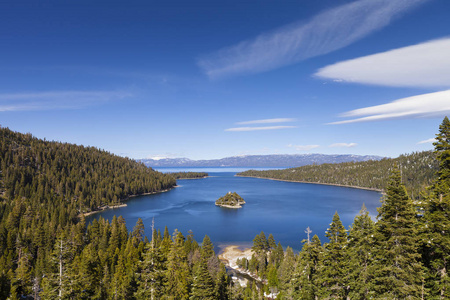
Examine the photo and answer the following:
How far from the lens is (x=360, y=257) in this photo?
2662cm

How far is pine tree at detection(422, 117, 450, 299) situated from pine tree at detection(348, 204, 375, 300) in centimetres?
439

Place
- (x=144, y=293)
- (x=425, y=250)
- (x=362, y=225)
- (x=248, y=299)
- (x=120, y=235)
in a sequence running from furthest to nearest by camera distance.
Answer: (x=120, y=235) → (x=248, y=299) → (x=362, y=225) → (x=144, y=293) → (x=425, y=250)

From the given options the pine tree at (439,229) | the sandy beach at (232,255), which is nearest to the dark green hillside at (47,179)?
the sandy beach at (232,255)

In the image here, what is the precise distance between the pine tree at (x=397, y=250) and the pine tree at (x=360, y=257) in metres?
2.66

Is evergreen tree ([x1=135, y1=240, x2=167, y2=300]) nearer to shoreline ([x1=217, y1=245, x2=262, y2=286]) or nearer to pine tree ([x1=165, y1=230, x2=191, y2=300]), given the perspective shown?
pine tree ([x1=165, y1=230, x2=191, y2=300])

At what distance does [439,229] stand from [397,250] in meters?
3.46

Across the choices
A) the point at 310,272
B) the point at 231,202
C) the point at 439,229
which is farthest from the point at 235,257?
the point at 231,202

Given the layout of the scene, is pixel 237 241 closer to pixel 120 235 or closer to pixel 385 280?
pixel 120 235

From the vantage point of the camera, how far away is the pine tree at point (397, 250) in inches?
748

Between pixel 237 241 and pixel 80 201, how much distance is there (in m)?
97.9

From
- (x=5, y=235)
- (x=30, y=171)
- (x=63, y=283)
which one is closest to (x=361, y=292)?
(x=63, y=283)

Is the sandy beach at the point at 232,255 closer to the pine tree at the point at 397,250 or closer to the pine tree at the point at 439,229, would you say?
the pine tree at the point at 397,250

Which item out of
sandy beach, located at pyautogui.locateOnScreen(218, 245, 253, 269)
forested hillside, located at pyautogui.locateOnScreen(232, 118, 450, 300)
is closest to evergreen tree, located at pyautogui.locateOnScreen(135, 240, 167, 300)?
forested hillside, located at pyautogui.locateOnScreen(232, 118, 450, 300)

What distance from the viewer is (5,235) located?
64875 mm
